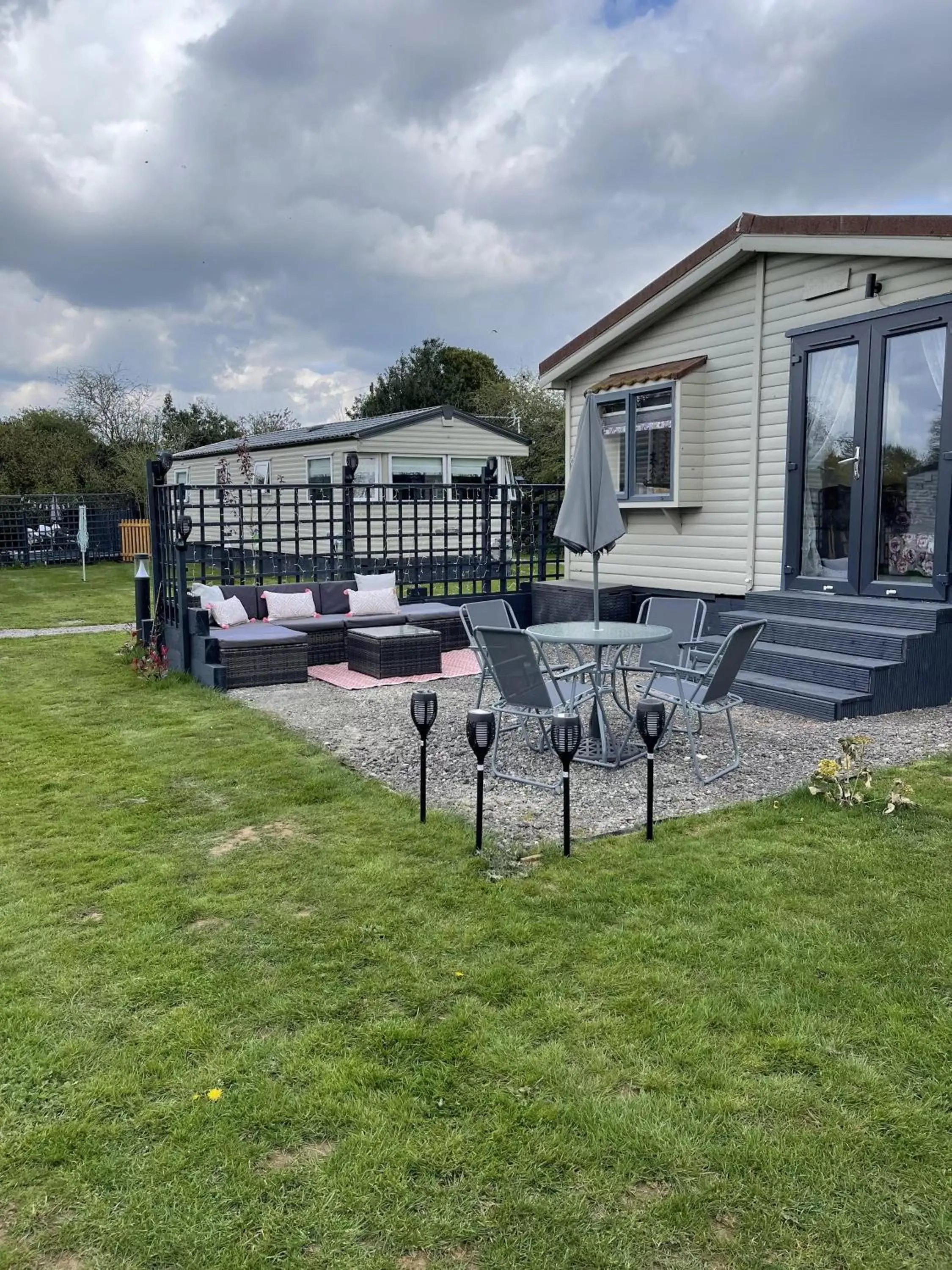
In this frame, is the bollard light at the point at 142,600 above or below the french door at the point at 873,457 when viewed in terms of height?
below

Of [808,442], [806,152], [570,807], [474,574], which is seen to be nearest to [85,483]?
[474,574]

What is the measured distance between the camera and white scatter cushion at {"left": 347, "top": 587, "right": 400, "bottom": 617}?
8578 millimetres

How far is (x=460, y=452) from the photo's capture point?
1806cm

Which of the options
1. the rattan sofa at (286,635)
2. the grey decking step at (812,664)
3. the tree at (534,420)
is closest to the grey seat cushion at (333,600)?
the rattan sofa at (286,635)

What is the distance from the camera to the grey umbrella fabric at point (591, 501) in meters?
5.06

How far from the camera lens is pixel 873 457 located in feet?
21.8

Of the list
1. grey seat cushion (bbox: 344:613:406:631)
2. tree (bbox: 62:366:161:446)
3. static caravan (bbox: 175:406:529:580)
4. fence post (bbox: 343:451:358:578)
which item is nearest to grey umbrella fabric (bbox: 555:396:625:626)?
grey seat cushion (bbox: 344:613:406:631)

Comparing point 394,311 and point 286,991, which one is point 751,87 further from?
point 394,311

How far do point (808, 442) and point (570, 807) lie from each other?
14.6 ft

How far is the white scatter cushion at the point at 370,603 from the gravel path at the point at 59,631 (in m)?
3.73

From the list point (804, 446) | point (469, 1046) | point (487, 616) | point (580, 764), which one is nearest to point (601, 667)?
point (580, 764)

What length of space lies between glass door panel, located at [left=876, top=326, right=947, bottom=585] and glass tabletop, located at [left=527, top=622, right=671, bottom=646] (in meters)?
2.29

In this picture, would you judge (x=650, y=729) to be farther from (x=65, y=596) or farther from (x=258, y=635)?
(x=65, y=596)

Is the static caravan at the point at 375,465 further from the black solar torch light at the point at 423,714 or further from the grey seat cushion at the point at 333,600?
the black solar torch light at the point at 423,714
